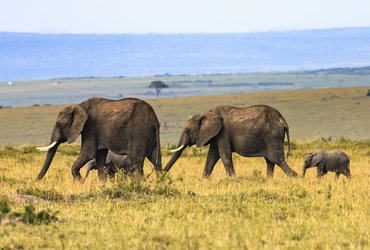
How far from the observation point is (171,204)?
16.0 meters

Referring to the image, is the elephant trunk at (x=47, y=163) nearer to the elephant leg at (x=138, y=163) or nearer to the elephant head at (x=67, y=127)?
the elephant head at (x=67, y=127)

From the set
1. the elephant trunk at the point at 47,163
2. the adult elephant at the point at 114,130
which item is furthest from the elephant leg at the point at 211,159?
the elephant trunk at the point at 47,163

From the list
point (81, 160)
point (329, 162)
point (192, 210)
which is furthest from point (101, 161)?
point (192, 210)

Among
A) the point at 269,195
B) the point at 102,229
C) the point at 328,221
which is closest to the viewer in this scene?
the point at 102,229

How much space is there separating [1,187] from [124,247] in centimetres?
720

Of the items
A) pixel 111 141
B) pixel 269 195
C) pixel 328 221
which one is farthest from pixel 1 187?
pixel 328 221

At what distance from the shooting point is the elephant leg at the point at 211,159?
74.9 feet

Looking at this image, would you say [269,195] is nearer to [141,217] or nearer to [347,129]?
[141,217]

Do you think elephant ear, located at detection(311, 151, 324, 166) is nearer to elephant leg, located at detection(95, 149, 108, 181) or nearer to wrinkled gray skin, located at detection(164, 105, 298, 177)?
wrinkled gray skin, located at detection(164, 105, 298, 177)

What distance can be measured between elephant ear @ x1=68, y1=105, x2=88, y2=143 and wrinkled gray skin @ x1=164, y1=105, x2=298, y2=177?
2.39 m

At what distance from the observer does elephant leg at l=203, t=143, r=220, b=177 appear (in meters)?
22.8

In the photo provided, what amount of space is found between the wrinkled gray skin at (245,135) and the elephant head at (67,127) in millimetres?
2395

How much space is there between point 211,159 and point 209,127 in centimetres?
74

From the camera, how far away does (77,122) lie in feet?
69.8
